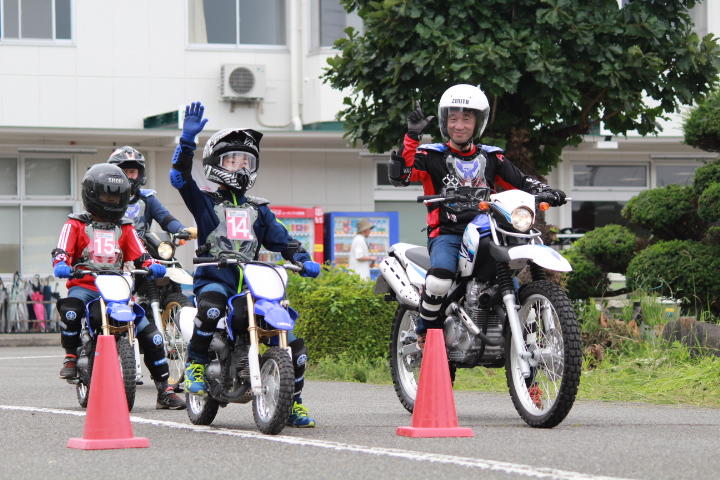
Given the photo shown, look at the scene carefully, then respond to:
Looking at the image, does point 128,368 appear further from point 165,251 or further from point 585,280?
point 585,280

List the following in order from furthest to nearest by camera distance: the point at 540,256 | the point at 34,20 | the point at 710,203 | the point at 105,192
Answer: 1. the point at 34,20
2. the point at 710,203
3. the point at 105,192
4. the point at 540,256

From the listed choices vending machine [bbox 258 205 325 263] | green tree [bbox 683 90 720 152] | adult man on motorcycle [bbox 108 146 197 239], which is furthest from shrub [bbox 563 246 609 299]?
vending machine [bbox 258 205 325 263]

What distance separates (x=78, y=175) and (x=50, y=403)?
17.8 meters

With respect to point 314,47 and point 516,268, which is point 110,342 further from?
point 314,47

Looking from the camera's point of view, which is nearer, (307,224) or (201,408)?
(201,408)

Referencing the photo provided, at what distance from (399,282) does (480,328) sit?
117 cm

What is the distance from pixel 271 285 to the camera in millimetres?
8211

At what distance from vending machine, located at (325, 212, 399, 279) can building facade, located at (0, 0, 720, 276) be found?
1.25 metres

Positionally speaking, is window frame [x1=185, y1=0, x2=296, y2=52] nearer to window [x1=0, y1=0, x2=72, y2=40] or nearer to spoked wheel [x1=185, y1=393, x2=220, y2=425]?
window [x1=0, y1=0, x2=72, y2=40]

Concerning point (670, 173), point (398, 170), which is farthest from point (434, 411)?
point (670, 173)

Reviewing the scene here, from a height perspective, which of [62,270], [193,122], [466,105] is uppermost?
[466,105]

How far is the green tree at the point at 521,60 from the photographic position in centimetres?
1373

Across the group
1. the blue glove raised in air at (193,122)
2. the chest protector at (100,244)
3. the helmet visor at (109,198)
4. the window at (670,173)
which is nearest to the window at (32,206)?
the window at (670,173)

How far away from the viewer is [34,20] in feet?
92.9
